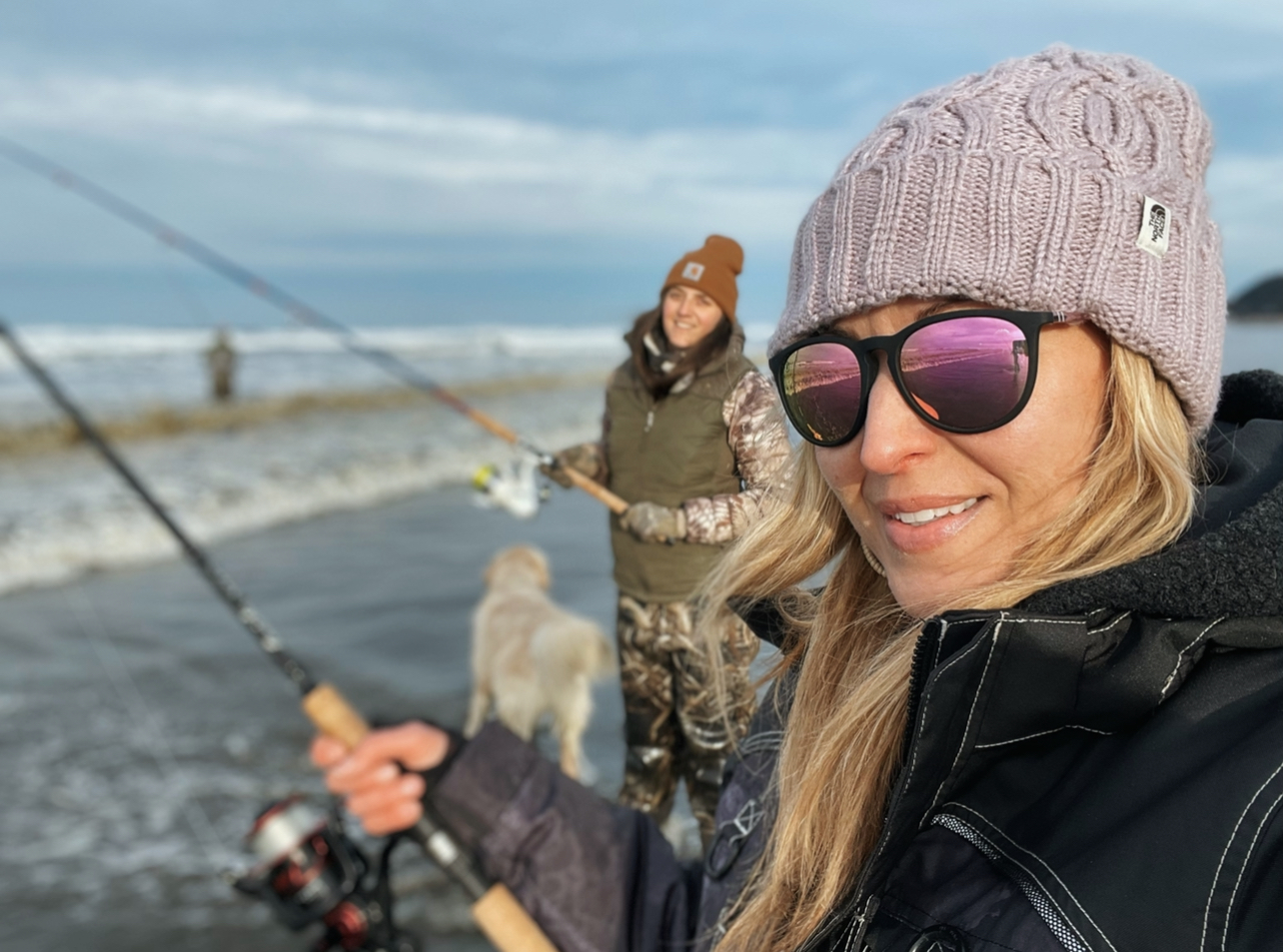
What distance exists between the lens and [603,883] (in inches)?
77.7

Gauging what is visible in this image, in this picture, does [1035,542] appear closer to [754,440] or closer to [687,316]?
[754,440]

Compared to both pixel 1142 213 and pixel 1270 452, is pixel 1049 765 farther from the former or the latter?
pixel 1142 213

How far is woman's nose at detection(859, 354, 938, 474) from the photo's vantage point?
1.31 m

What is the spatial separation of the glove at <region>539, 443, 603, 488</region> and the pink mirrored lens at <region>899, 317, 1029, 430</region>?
1.37m

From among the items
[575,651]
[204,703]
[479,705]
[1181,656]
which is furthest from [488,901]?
[204,703]

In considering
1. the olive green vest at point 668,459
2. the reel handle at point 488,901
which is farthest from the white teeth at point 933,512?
the reel handle at point 488,901

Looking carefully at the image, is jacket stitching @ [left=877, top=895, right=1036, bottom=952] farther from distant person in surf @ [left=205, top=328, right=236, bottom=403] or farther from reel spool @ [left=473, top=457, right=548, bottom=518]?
distant person in surf @ [left=205, top=328, right=236, bottom=403]

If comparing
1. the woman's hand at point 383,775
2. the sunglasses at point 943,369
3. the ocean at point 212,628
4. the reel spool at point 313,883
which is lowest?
the ocean at point 212,628

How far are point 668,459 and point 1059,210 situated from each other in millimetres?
1120

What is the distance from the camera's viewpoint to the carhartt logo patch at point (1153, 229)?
4.04 feet

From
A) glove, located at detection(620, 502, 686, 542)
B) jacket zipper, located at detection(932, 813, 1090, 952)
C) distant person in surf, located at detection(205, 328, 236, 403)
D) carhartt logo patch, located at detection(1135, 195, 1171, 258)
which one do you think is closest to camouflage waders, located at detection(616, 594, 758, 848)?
glove, located at detection(620, 502, 686, 542)

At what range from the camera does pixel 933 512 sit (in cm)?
132

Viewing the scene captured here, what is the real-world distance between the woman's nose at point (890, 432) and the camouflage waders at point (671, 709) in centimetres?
89

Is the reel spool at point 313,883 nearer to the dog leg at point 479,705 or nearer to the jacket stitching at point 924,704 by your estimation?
the jacket stitching at point 924,704
